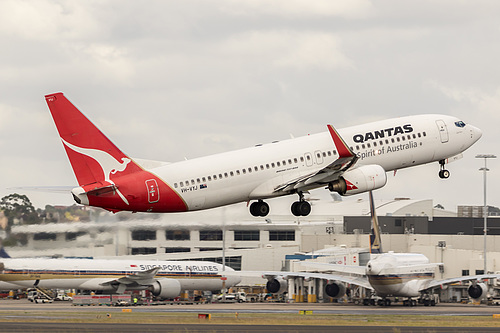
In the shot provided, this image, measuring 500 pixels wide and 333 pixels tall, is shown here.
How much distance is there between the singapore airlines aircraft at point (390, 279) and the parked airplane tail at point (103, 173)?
6176 cm

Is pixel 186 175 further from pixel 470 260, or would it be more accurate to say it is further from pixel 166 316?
pixel 470 260

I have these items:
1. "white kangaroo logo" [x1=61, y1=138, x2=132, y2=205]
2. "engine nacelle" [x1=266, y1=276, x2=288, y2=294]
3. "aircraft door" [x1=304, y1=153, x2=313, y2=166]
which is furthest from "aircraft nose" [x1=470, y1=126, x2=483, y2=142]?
"engine nacelle" [x1=266, y1=276, x2=288, y2=294]

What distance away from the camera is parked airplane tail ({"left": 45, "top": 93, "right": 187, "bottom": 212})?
62.2 meters

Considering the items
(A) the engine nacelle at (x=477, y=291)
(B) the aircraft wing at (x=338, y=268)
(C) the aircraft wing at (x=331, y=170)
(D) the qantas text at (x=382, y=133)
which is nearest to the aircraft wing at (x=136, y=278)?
(B) the aircraft wing at (x=338, y=268)

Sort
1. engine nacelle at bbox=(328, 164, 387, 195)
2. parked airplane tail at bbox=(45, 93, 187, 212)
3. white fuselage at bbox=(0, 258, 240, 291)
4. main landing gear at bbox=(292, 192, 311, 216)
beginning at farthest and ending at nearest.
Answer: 1. white fuselage at bbox=(0, 258, 240, 291)
2. main landing gear at bbox=(292, 192, 311, 216)
3. engine nacelle at bbox=(328, 164, 387, 195)
4. parked airplane tail at bbox=(45, 93, 187, 212)

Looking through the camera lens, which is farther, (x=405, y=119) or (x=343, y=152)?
(x=405, y=119)

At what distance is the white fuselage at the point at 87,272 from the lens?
114188mm

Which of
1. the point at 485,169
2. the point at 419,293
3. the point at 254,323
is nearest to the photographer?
the point at 254,323

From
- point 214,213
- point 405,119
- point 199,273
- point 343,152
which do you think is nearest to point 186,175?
point 343,152

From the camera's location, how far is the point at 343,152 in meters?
66.5

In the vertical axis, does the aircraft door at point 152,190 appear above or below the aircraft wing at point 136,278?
above

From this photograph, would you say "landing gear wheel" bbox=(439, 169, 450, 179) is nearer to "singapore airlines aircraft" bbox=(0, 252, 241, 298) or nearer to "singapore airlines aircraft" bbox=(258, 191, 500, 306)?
"singapore airlines aircraft" bbox=(258, 191, 500, 306)

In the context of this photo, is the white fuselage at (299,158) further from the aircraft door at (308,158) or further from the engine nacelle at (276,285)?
the engine nacelle at (276,285)

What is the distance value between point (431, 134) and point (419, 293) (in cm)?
5386
